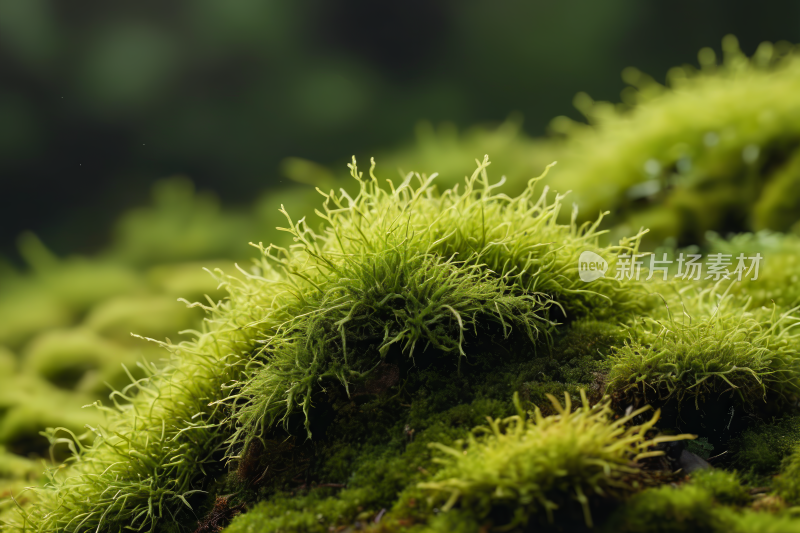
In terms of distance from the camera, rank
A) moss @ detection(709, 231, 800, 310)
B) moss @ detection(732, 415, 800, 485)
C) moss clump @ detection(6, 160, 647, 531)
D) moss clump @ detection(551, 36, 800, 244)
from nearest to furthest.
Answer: moss @ detection(732, 415, 800, 485), moss clump @ detection(6, 160, 647, 531), moss @ detection(709, 231, 800, 310), moss clump @ detection(551, 36, 800, 244)

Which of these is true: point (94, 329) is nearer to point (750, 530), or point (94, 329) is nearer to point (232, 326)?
point (232, 326)

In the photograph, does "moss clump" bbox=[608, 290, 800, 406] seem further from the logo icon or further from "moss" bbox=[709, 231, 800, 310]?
"moss" bbox=[709, 231, 800, 310]

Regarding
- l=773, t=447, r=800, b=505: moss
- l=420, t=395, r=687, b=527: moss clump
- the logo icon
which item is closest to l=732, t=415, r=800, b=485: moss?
l=773, t=447, r=800, b=505: moss

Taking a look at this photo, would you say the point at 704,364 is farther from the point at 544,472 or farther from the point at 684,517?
the point at 544,472

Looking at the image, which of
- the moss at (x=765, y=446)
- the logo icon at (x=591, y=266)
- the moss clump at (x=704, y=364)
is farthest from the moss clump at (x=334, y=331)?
the moss at (x=765, y=446)

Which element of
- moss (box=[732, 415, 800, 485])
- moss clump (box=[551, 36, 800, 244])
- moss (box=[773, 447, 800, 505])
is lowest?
moss (box=[773, 447, 800, 505])

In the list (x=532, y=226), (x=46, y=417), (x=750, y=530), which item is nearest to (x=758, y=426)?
(x=750, y=530)

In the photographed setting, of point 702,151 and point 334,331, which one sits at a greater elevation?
point 702,151

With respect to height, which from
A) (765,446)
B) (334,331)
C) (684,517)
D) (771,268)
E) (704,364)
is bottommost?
(684,517)

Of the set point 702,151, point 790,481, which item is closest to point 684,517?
point 790,481
